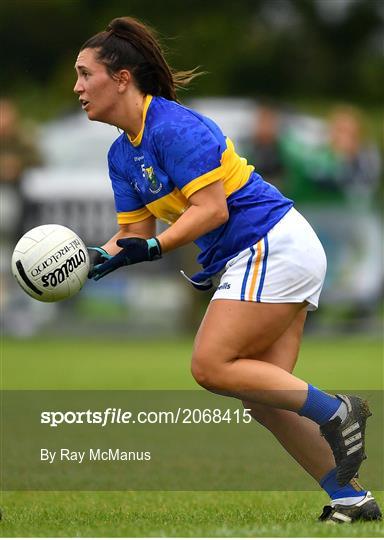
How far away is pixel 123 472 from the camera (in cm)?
671

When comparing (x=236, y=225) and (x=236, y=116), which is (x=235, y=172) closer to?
(x=236, y=225)

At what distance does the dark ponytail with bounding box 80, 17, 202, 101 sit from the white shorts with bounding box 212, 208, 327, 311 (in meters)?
0.76

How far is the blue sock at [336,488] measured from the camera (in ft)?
16.7

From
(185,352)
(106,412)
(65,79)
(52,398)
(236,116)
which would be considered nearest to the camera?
(106,412)

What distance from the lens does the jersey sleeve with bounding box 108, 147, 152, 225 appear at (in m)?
5.31

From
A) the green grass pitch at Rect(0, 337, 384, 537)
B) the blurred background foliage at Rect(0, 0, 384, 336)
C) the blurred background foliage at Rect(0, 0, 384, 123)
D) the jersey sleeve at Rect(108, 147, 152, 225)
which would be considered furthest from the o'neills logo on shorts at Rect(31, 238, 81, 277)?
the blurred background foliage at Rect(0, 0, 384, 123)

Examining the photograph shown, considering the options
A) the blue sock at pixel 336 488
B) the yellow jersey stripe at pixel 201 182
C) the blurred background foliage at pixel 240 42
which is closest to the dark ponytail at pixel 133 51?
the yellow jersey stripe at pixel 201 182

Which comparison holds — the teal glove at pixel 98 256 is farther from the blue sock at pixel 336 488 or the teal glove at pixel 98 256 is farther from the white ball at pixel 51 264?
the blue sock at pixel 336 488

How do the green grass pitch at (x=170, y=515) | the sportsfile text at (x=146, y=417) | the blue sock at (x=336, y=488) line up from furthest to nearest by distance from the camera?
the sportsfile text at (x=146, y=417) → the blue sock at (x=336, y=488) → the green grass pitch at (x=170, y=515)

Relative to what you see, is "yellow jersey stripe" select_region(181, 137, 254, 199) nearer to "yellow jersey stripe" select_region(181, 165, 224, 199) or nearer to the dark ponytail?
"yellow jersey stripe" select_region(181, 165, 224, 199)

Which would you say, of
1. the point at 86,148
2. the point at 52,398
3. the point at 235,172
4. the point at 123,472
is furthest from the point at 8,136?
the point at 235,172

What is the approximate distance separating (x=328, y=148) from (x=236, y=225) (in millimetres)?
18445

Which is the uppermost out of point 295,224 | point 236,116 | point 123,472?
point 295,224

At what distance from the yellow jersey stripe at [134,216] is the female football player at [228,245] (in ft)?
0.60
